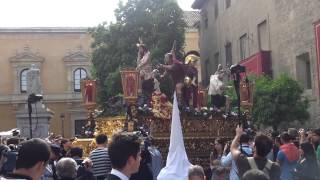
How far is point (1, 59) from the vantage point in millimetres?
52781

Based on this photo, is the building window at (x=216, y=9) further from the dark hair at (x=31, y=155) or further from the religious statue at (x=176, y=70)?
the dark hair at (x=31, y=155)

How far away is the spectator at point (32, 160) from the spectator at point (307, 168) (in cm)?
511

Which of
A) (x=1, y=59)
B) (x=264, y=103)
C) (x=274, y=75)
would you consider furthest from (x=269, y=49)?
(x=1, y=59)

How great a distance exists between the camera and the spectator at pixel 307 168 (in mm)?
8664

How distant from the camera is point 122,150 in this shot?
4871 mm

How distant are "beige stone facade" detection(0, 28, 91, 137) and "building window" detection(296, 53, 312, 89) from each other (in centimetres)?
2722

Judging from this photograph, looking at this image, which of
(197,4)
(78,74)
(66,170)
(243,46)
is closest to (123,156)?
(66,170)

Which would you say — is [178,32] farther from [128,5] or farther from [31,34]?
[31,34]

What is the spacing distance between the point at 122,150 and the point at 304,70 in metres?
25.2

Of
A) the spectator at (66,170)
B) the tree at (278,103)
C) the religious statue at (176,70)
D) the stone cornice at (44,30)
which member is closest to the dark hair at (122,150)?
the spectator at (66,170)

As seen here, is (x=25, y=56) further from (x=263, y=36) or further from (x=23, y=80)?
(x=263, y=36)

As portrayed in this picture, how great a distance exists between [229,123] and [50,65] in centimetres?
3835

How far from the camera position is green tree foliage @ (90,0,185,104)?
39.6m

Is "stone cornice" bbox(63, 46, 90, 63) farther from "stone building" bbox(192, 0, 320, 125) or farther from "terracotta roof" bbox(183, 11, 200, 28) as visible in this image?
"stone building" bbox(192, 0, 320, 125)
